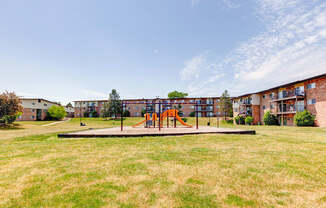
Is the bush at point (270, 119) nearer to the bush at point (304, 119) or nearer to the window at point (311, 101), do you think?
the bush at point (304, 119)

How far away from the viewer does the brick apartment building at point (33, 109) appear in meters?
57.8

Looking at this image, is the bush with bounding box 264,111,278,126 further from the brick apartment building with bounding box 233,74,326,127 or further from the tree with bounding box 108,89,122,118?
the tree with bounding box 108,89,122,118

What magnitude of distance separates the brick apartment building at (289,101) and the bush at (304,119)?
735 millimetres

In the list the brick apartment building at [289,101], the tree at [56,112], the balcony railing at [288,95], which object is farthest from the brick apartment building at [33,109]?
the balcony railing at [288,95]

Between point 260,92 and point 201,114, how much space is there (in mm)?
29562

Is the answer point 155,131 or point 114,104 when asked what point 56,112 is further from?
point 155,131

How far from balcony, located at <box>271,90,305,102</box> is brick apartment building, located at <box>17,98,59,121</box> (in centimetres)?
7227

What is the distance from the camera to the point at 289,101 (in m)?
34.8

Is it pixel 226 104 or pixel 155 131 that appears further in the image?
pixel 226 104

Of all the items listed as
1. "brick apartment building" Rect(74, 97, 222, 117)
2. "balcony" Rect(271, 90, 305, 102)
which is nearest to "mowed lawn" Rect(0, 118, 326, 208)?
"balcony" Rect(271, 90, 305, 102)

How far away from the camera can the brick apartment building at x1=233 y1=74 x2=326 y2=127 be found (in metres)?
28.1

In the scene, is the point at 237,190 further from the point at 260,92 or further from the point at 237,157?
the point at 260,92

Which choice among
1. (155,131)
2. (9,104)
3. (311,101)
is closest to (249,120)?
(311,101)

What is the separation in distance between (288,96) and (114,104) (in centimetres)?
5225
